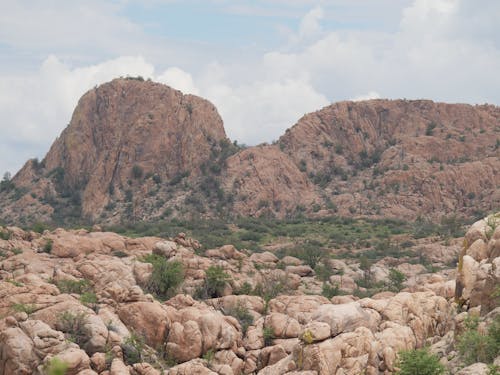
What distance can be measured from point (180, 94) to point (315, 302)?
9053 centimetres

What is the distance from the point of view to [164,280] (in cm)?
4375

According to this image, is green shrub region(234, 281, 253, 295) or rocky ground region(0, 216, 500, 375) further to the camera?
green shrub region(234, 281, 253, 295)

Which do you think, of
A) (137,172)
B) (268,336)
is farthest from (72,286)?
(137,172)

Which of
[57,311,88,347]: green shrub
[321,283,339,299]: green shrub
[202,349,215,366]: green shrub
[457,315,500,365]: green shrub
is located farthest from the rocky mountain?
[457,315,500,365]: green shrub

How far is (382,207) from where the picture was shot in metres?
109

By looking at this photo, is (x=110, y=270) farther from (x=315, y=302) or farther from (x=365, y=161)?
(x=365, y=161)

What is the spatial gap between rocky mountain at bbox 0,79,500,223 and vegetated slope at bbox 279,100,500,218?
0.69ft

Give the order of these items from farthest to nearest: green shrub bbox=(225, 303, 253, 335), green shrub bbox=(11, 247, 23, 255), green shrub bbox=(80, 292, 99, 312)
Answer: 1. green shrub bbox=(11, 247, 23, 255)
2. green shrub bbox=(225, 303, 253, 335)
3. green shrub bbox=(80, 292, 99, 312)

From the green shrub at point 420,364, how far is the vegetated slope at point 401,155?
84.7 m

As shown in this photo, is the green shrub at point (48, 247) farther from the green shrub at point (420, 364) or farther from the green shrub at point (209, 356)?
the green shrub at point (420, 364)

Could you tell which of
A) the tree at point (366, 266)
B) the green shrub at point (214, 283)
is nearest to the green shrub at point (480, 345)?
the green shrub at point (214, 283)

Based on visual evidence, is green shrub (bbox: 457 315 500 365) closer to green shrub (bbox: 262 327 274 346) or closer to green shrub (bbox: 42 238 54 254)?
green shrub (bbox: 262 327 274 346)

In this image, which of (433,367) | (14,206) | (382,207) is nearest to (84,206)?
(14,206)

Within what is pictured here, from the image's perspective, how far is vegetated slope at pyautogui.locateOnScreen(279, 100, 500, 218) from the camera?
110750 mm
